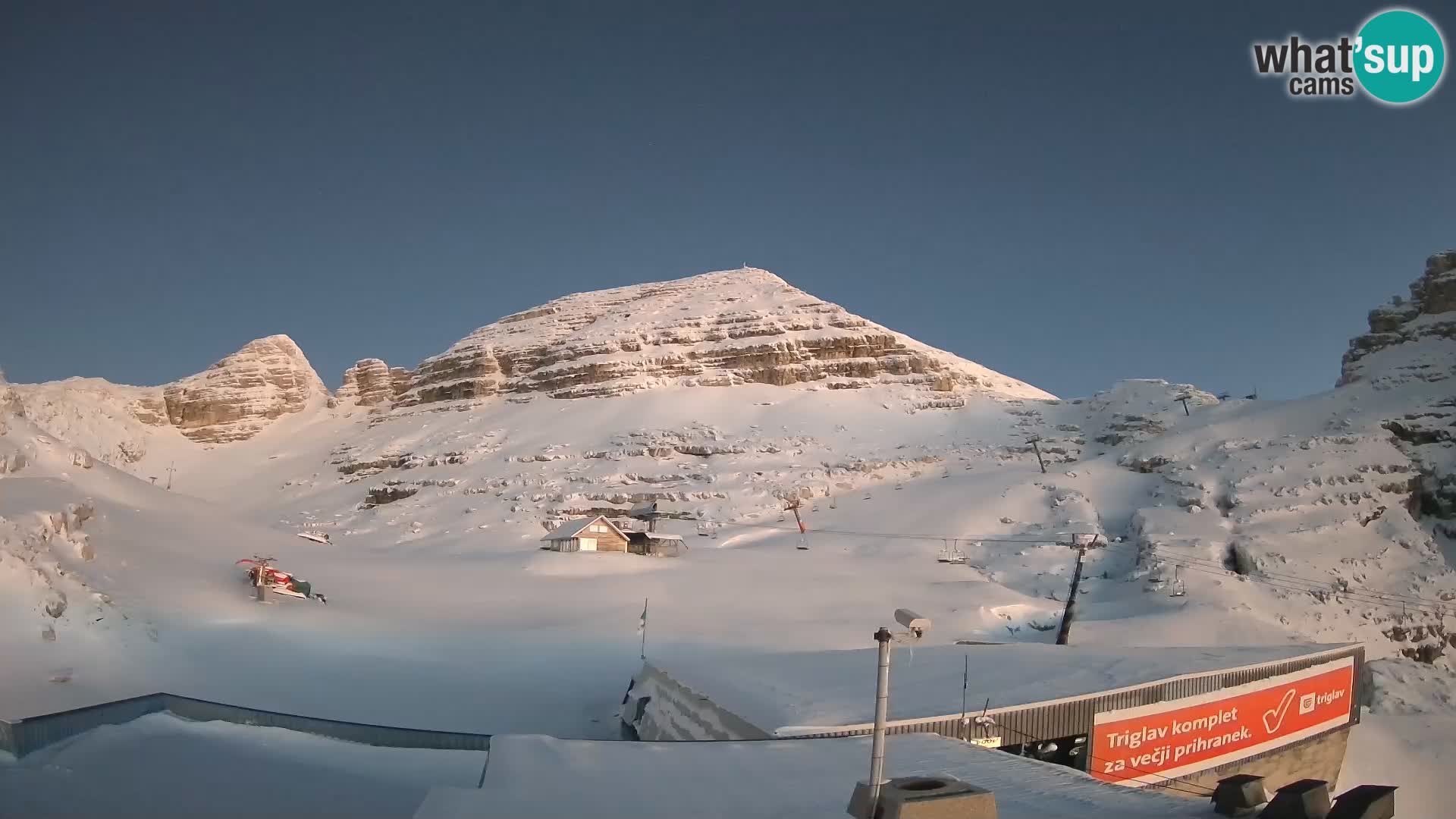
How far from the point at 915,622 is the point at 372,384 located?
11259cm

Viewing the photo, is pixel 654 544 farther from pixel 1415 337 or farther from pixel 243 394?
pixel 243 394

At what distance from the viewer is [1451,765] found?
2200cm

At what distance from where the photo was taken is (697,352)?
287ft

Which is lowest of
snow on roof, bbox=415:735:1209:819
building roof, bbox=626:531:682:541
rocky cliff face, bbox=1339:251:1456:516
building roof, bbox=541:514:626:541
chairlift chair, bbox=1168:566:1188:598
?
chairlift chair, bbox=1168:566:1188:598

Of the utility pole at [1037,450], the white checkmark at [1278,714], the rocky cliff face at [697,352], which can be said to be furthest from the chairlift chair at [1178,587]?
the rocky cliff face at [697,352]

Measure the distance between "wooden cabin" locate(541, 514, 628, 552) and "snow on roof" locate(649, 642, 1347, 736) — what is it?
22.1m

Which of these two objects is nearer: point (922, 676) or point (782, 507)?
point (922, 676)

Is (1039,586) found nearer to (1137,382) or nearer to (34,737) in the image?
(34,737)

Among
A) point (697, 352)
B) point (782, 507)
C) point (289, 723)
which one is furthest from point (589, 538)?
point (697, 352)

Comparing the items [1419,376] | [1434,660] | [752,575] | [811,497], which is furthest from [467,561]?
[1419,376]

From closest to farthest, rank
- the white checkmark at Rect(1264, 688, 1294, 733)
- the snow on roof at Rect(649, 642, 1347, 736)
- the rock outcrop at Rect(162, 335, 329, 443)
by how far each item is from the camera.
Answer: the snow on roof at Rect(649, 642, 1347, 736) < the white checkmark at Rect(1264, 688, 1294, 733) < the rock outcrop at Rect(162, 335, 329, 443)

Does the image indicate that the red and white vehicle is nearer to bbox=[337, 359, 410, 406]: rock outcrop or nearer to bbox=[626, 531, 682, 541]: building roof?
bbox=[626, 531, 682, 541]: building roof

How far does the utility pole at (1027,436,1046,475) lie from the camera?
Result: 53062 millimetres

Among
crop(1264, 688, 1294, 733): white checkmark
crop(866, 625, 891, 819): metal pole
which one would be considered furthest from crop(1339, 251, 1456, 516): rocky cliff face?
crop(866, 625, 891, 819): metal pole
